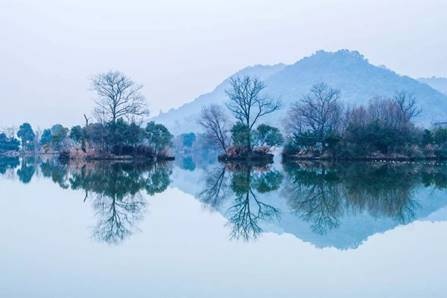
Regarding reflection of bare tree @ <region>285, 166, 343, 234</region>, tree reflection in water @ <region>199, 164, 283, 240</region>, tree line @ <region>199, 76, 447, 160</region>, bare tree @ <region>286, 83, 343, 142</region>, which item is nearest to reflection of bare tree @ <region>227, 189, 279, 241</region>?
tree reflection in water @ <region>199, 164, 283, 240</region>

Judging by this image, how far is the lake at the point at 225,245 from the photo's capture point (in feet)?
21.7

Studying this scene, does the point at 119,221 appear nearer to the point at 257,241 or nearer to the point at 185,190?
the point at 257,241

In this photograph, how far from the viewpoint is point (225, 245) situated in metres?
9.26

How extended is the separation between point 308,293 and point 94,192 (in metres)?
13.1

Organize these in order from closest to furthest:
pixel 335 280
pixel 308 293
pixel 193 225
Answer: pixel 308 293, pixel 335 280, pixel 193 225

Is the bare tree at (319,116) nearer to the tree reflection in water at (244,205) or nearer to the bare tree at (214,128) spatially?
the bare tree at (214,128)

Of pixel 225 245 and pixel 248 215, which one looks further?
pixel 248 215

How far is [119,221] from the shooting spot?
11.9 metres

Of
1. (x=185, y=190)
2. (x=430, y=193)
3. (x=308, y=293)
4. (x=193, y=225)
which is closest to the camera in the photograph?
(x=308, y=293)

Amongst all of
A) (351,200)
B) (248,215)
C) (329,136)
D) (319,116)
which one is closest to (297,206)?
(351,200)

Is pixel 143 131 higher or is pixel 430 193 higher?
pixel 143 131

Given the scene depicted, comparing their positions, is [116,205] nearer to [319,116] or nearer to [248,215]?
[248,215]

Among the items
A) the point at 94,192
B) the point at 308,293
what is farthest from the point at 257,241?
the point at 94,192

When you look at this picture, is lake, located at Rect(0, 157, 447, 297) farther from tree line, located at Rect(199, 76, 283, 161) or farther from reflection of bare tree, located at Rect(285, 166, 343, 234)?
tree line, located at Rect(199, 76, 283, 161)
